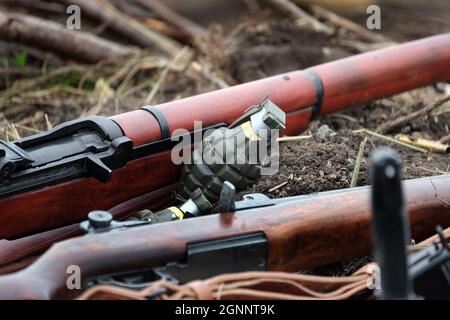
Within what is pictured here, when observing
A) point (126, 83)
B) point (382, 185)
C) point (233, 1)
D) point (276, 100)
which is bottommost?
point (382, 185)

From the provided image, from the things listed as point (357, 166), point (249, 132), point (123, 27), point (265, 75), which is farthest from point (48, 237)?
point (123, 27)

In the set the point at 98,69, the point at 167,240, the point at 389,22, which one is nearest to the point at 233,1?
the point at 389,22

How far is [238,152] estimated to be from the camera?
287 cm

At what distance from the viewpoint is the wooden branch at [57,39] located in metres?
5.23

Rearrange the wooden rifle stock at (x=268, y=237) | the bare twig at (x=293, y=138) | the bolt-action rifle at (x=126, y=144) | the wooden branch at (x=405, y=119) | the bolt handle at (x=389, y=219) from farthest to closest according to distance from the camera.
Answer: the wooden branch at (x=405, y=119) < the bare twig at (x=293, y=138) < the bolt-action rifle at (x=126, y=144) < the wooden rifle stock at (x=268, y=237) < the bolt handle at (x=389, y=219)

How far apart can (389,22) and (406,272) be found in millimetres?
5108

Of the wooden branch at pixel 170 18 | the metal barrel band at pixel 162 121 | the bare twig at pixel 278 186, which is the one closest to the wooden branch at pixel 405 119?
the bare twig at pixel 278 186

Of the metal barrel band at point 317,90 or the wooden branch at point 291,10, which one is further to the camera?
the wooden branch at point 291,10

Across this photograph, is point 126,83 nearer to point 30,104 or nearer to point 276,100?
point 30,104

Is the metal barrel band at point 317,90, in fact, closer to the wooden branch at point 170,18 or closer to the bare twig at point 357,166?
the bare twig at point 357,166

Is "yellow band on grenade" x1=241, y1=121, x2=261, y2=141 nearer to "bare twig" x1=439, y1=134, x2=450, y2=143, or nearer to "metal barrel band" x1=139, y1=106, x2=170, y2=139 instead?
"metal barrel band" x1=139, y1=106, x2=170, y2=139

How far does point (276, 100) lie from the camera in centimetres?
350

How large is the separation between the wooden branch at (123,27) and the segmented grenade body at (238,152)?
2.70 m
